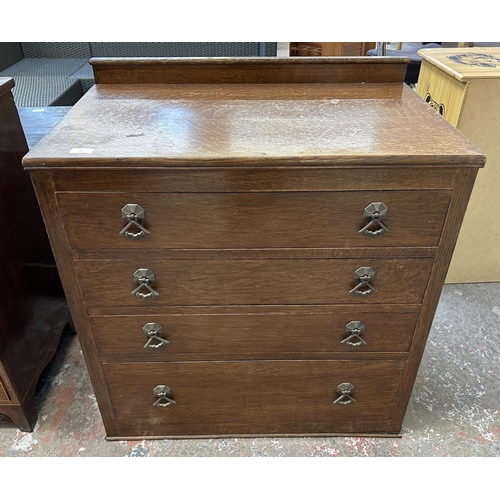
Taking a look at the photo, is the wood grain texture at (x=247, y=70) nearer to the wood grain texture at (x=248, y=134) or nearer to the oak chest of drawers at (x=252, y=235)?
the oak chest of drawers at (x=252, y=235)

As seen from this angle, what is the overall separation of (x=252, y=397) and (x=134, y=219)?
28.2 inches

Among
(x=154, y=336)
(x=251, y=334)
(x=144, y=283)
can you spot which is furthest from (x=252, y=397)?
(x=144, y=283)

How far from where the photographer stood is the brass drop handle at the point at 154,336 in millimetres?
1207

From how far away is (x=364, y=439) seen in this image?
58.5 inches

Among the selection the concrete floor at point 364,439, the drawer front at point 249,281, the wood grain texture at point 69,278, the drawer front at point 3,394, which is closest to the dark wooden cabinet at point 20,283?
the drawer front at point 3,394

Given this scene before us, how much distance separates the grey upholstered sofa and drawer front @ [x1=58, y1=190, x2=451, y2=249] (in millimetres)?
2057

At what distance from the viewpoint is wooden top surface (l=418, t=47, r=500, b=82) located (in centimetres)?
161

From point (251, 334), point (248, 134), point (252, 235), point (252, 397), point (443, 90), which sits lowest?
point (252, 397)

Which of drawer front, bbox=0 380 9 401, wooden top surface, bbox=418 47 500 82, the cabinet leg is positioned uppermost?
wooden top surface, bbox=418 47 500 82

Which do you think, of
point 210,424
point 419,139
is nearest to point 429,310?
point 419,139

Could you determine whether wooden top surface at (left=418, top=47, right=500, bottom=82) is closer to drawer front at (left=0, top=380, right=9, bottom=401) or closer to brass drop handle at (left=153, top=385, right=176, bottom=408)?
brass drop handle at (left=153, top=385, right=176, bottom=408)

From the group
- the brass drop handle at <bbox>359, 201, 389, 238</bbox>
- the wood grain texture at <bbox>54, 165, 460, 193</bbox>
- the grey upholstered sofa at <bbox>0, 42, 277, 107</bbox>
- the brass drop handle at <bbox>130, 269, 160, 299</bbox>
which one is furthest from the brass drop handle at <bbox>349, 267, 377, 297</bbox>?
the grey upholstered sofa at <bbox>0, 42, 277, 107</bbox>

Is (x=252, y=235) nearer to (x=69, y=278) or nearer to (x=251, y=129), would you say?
(x=251, y=129)

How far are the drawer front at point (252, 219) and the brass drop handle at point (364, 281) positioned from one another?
0.25 ft
